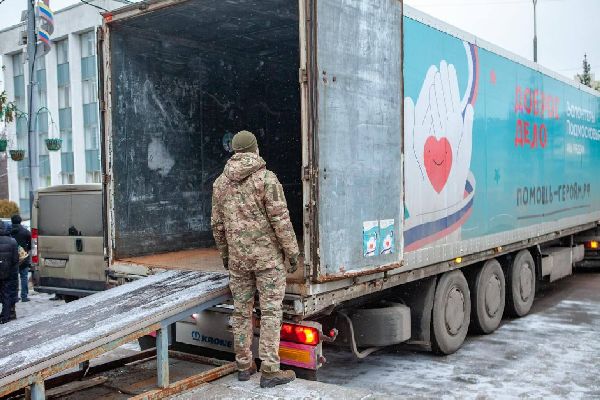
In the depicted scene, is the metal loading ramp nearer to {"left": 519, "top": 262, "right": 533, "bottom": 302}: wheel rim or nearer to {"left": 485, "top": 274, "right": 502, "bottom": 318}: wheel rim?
{"left": 485, "top": 274, "right": 502, "bottom": 318}: wheel rim

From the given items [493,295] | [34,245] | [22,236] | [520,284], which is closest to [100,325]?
[493,295]

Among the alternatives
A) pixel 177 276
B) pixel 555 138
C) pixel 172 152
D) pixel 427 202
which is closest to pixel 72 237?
pixel 172 152

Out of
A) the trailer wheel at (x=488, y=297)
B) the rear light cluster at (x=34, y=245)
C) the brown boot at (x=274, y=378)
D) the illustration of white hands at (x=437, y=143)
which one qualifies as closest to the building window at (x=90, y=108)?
the rear light cluster at (x=34, y=245)

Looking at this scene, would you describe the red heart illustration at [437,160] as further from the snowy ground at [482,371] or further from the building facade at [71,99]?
the building facade at [71,99]

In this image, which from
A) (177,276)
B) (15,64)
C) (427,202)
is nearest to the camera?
(177,276)

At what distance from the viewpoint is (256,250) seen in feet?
14.9

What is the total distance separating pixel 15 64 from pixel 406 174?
38.3 metres

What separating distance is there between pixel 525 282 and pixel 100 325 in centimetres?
663

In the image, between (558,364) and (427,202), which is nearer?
(427,202)

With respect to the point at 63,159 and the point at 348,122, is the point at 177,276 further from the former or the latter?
the point at 63,159

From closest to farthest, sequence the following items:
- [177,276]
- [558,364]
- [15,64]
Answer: [177,276], [558,364], [15,64]

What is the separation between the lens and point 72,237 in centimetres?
924

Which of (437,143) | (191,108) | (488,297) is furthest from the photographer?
(488,297)

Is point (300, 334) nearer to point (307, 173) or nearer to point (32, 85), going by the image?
point (307, 173)
